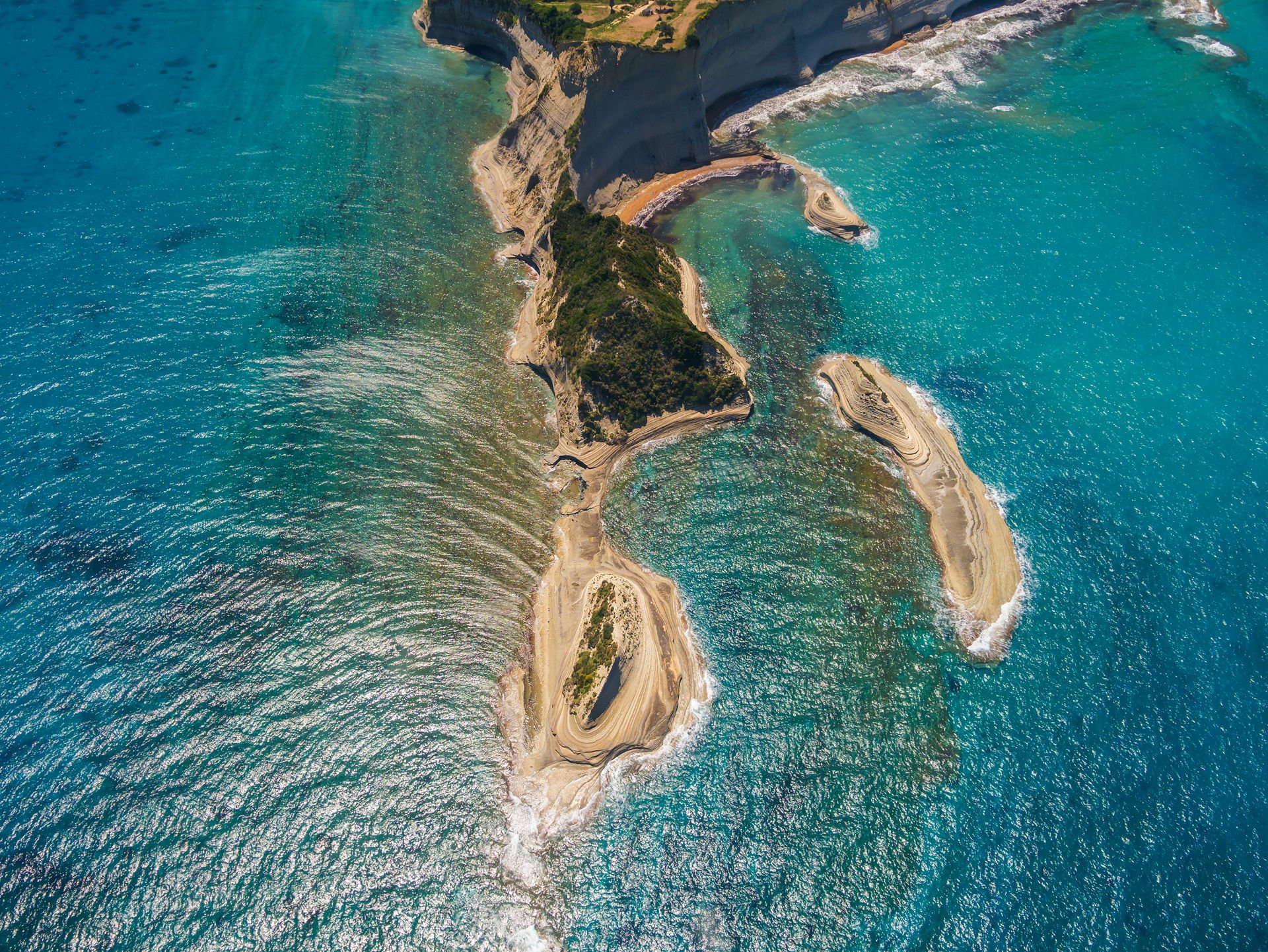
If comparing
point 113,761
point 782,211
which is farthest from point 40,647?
point 782,211

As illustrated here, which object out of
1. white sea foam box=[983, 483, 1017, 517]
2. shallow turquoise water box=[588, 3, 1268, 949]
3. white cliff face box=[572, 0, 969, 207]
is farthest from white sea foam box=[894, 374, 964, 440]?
white cliff face box=[572, 0, 969, 207]

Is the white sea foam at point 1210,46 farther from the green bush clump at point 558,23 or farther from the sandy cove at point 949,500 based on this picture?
the green bush clump at point 558,23

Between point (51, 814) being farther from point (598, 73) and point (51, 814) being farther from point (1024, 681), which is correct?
point (598, 73)

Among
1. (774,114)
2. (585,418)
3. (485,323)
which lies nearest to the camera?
(585,418)

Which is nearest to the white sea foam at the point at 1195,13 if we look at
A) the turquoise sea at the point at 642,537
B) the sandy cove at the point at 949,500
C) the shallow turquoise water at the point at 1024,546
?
the turquoise sea at the point at 642,537

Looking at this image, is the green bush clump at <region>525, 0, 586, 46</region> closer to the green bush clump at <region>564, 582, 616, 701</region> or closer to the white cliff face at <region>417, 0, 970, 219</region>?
the white cliff face at <region>417, 0, 970, 219</region>

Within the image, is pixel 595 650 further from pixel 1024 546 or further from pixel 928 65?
pixel 928 65
